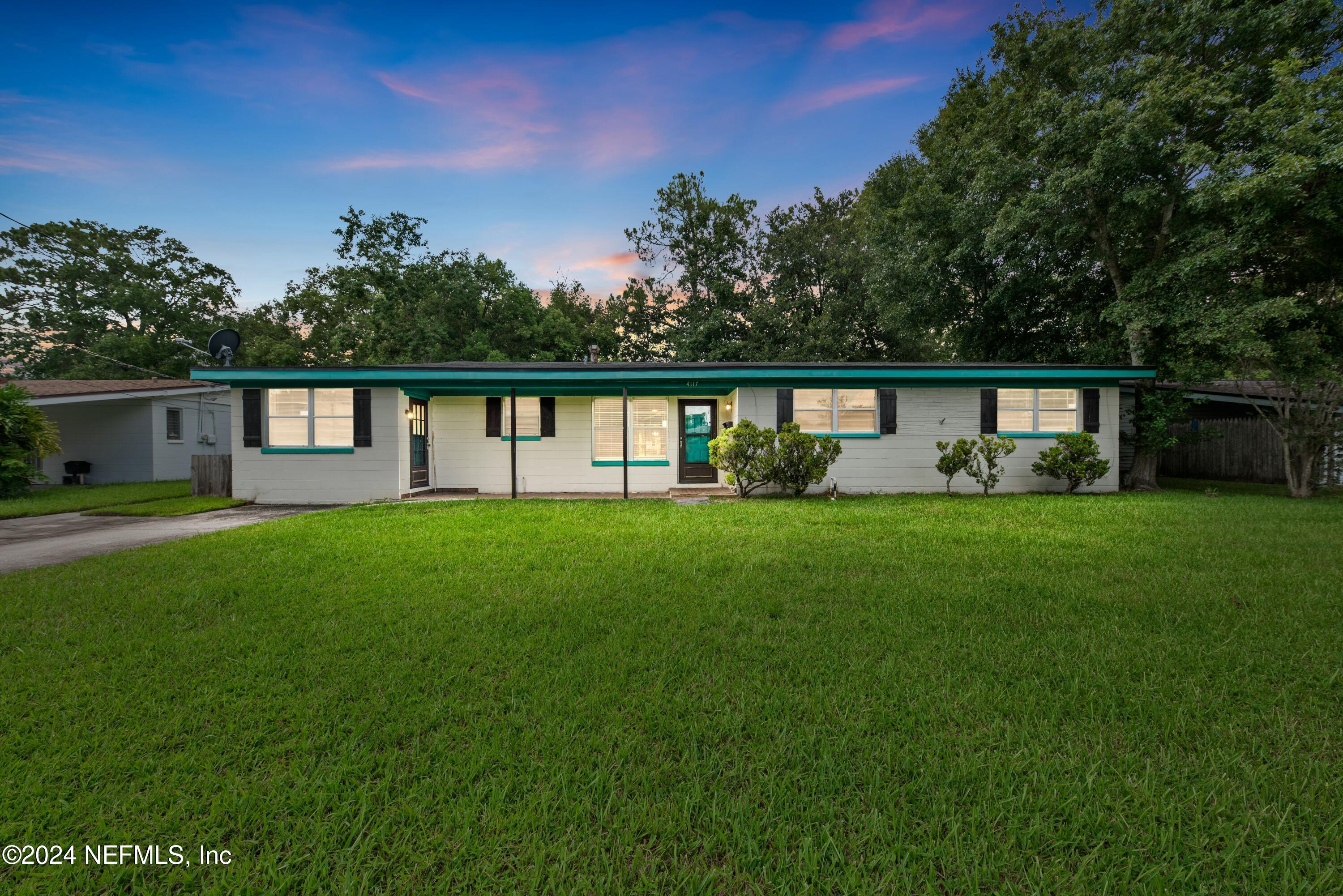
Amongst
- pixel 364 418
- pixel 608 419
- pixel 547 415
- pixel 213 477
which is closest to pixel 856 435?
pixel 608 419

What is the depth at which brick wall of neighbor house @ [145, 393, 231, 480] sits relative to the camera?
1372cm

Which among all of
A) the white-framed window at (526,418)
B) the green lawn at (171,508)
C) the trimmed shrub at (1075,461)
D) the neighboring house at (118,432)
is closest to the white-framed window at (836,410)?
the trimmed shrub at (1075,461)

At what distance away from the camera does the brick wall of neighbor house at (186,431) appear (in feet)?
45.0

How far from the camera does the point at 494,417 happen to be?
34.9ft

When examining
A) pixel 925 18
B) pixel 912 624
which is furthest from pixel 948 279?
pixel 912 624

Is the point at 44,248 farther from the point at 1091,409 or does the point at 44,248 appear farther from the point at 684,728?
the point at 1091,409

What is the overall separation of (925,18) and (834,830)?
12620 mm

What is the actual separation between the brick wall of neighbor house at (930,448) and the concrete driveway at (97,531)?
10119 millimetres

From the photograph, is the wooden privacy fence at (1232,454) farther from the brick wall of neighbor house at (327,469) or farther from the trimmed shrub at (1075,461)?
the brick wall of neighbor house at (327,469)

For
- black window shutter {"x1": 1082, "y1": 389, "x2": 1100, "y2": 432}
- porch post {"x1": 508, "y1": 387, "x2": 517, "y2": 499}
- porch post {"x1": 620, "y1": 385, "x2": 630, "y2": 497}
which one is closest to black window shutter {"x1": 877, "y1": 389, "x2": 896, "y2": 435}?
black window shutter {"x1": 1082, "y1": 389, "x2": 1100, "y2": 432}

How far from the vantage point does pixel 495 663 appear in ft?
9.13

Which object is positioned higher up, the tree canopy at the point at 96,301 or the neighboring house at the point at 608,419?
the tree canopy at the point at 96,301

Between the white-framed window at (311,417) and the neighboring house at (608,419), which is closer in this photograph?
the neighboring house at (608,419)

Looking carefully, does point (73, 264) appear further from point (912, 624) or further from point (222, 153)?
point (912, 624)
